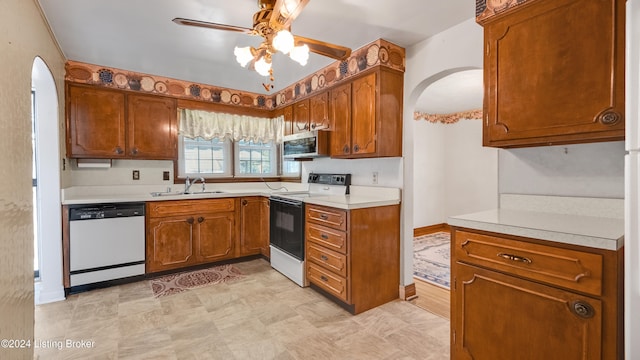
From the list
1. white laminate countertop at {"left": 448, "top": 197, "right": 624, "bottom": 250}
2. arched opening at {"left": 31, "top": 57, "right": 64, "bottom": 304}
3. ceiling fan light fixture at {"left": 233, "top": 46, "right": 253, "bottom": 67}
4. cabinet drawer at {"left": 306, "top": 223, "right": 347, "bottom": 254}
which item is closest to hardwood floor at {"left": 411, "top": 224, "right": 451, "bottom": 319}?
cabinet drawer at {"left": 306, "top": 223, "right": 347, "bottom": 254}

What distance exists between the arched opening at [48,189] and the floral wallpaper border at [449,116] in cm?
490

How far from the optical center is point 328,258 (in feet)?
8.67

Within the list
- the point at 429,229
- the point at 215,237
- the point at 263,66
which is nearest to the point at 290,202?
the point at 215,237

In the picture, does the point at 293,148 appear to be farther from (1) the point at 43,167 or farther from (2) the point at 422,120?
(2) the point at 422,120

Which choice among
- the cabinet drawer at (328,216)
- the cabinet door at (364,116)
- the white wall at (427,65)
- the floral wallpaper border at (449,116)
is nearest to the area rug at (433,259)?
the white wall at (427,65)

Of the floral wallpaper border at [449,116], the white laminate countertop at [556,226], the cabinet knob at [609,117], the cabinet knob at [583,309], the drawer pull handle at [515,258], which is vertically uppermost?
the floral wallpaper border at [449,116]

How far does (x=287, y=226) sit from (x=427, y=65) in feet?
7.05

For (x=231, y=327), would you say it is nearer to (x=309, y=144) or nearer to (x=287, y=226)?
(x=287, y=226)

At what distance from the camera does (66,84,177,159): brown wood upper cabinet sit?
3.12m

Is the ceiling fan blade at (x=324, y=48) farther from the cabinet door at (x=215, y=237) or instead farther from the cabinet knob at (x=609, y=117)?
the cabinet door at (x=215, y=237)

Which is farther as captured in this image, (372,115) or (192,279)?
(192,279)

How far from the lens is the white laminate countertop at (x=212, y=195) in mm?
2615

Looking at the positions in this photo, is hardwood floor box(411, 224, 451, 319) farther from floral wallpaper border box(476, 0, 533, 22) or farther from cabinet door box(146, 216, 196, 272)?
cabinet door box(146, 216, 196, 272)

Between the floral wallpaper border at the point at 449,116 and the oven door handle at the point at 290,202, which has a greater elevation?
the floral wallpaper border at the point at 449,116
